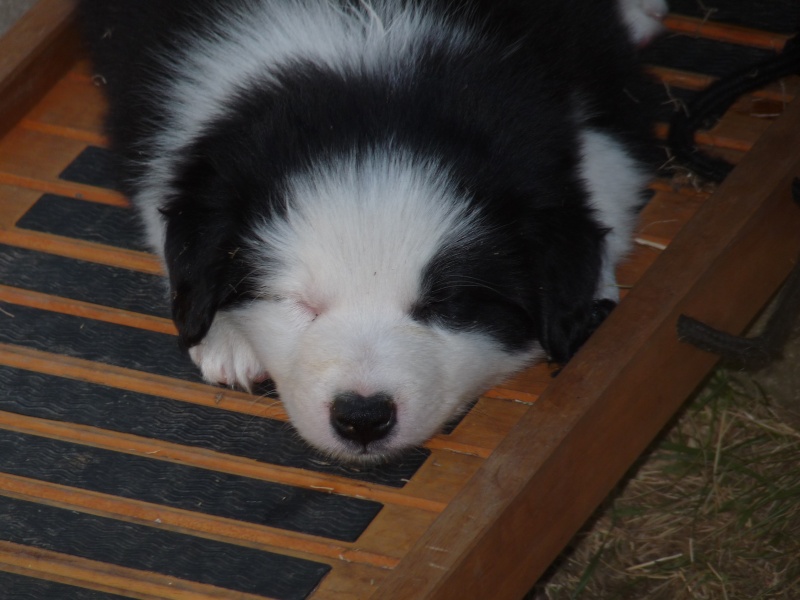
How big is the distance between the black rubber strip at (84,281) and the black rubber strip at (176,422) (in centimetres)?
32

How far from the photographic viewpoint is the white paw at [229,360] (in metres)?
3.27

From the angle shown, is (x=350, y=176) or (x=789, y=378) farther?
(x=789, y=378)

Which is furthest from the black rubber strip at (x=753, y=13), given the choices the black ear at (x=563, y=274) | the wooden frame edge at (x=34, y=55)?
the wooden frame edge at (x=34, y=55)

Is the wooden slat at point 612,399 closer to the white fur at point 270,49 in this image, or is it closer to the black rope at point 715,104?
the black rope at point 715,104

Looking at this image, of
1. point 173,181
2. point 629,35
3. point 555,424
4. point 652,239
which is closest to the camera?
point 555,424

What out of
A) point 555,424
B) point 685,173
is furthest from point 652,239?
point 555,424

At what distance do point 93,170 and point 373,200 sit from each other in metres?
1.52

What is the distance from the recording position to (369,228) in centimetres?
276

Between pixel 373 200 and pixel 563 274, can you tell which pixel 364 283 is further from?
pixel 563 274

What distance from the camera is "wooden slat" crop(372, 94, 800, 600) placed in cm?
265

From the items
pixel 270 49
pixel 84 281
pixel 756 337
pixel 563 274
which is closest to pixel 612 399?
pixel 563 274

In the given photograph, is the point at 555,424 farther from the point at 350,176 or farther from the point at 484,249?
the point at 350,176

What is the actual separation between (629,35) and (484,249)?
1365 mm

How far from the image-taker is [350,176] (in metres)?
2.81
